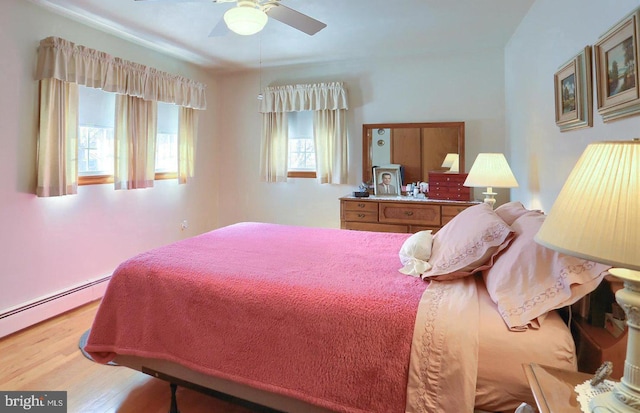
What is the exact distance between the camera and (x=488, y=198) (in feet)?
9.62

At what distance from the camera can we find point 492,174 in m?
2.77

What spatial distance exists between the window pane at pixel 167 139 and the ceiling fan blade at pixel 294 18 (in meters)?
2.33

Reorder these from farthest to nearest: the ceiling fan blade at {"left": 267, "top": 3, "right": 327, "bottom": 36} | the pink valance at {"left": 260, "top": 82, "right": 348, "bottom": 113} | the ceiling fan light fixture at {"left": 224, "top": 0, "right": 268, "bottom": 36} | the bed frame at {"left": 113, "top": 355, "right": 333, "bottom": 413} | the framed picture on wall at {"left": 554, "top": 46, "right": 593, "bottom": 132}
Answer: the pink valance at {"left": 260, "top": 82, "right": 348, "bottom": 113}
the ceiling fan blade at {"left": 267, "top": 3, "right": 327, "bottom": 36}
the ceiling fan light fixture at {"left": 224, "top": 0, "right": 268, "bottom": 36}
the framed picture on wall at {"left": 554, "top": 46, "right": 593, "bottom": 132}
the bed frame at {"left": 113, "top": 355, "right": 333, "bottom": 413}

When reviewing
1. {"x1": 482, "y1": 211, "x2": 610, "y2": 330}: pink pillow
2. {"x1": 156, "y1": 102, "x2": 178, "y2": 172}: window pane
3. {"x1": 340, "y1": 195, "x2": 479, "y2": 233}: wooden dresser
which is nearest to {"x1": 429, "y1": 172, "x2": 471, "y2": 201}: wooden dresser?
{"x1": 340, "y1": 195, "x2": 479, "y2": 233}: wooden dresser

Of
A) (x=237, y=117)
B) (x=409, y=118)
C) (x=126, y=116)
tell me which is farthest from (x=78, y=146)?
(x=409, y=118)

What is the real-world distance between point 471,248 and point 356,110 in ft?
9.59

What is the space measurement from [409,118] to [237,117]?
2.27m

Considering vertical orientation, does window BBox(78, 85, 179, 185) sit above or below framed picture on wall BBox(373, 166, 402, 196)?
above

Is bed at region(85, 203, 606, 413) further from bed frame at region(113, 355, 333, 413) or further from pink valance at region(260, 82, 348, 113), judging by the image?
pink valance at region(260, 82, 348, 113)

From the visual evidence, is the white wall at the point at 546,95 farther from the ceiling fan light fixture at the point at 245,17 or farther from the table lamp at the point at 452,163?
the ceiling fan light fixture at the point at 245,17

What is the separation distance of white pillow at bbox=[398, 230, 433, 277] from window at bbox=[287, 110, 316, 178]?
2.63m

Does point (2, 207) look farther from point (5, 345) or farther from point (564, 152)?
point (564, 152)

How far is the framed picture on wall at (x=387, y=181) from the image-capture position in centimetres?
393

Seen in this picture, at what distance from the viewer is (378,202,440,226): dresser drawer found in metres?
3.49
